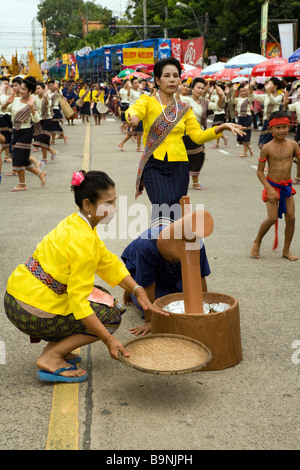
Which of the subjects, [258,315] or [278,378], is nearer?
[278,378]

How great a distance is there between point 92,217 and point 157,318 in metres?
0.75

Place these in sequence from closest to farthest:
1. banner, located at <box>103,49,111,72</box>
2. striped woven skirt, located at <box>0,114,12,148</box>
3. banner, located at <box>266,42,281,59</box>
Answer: striped woven skirt, located at <box>0,114,12,148</box>
banner, located at <box>266,42,281,59</box>
banner, located at <box>103,49,111,72</box>

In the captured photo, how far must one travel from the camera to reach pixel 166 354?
329cm

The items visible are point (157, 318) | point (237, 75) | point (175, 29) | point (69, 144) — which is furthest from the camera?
point (175, 29)

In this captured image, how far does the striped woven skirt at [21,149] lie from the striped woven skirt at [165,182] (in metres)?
5.50

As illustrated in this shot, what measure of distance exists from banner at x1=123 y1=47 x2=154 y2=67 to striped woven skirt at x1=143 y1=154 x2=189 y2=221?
36497 millimetres

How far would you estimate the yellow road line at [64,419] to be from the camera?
2.83 metres

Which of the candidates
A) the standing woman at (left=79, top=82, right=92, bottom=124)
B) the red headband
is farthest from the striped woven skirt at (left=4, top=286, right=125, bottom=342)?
the standing woman at (left=79, top=82, right=92, bottom=124)

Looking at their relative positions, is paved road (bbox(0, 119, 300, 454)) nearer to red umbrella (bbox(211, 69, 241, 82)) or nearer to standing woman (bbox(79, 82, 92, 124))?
red umbrella (bbox(211, 69, 241, 82))

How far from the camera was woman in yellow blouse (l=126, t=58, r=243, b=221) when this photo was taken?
5.02 meters

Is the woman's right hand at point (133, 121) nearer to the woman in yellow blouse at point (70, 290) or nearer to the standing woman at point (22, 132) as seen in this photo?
the woman in yellow blouse at point (70, 290)
